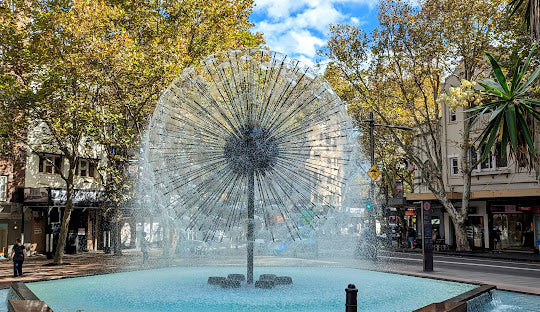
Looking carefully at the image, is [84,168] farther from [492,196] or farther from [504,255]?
[504,255]

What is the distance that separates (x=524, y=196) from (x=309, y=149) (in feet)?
75.9

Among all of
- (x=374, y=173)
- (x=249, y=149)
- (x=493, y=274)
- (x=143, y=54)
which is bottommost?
(x=493, y=274)

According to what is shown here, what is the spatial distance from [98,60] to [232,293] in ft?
51.6

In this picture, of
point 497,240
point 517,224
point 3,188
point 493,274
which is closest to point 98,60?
point 3,188

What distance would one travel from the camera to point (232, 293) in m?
12.4

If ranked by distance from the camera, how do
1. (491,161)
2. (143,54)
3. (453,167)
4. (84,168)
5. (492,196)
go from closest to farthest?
(143,54)
(492,196)
(491,161)
(84,168)
(453,167)

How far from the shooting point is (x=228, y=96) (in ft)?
43.1

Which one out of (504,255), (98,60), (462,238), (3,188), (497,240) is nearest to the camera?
(98,60)

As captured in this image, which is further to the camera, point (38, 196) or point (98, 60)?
point (38, 196)

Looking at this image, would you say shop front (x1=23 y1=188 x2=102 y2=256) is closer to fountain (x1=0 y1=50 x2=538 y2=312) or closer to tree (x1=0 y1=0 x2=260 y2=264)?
tree (x1=0 y1=0 x2=260 y2=264)

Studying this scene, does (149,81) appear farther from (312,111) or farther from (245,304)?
(245,304)

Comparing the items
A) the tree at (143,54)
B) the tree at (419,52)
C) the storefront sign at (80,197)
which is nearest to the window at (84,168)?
the storefront sign at (80,197)

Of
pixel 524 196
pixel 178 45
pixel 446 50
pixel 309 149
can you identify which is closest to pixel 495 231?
pixel 524 196

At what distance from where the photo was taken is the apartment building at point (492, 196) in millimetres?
33356
